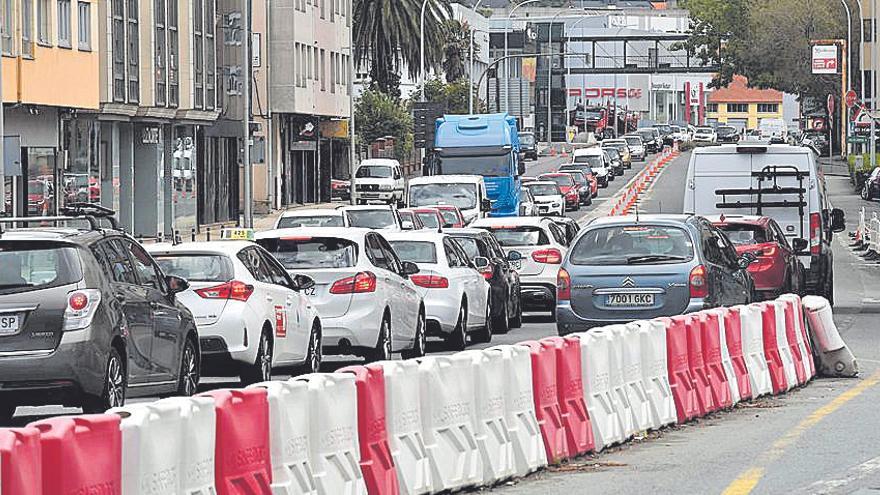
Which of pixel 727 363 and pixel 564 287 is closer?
pixel 727 363

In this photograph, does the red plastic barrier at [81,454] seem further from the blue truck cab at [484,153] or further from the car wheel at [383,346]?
the blue truck cab at [484,153]

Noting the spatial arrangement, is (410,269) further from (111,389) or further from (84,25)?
(84,25)

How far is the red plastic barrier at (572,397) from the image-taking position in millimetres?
12125

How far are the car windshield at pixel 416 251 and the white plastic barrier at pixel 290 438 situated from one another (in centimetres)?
1370

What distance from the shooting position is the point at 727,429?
13.7 m

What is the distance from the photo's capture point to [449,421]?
1059 centimetres

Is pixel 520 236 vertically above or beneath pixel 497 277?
above

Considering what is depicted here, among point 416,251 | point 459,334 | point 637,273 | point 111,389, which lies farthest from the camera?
point 416,251

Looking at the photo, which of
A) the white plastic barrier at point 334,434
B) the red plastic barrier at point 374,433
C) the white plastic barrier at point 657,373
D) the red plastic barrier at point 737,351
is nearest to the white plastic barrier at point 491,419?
the red plastic barrier at point 374,433

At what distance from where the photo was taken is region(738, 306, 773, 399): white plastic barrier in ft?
52.4

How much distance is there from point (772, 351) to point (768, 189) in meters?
11.1

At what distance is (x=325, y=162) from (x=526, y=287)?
53427 mm

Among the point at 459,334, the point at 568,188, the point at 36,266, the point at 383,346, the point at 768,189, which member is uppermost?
the point at 768,189

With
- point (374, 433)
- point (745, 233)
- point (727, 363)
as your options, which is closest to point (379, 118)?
point (745, 233)
